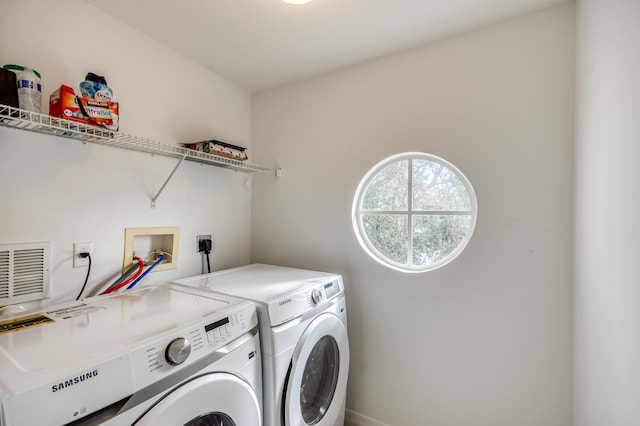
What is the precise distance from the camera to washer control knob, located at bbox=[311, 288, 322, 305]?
1.41 metres

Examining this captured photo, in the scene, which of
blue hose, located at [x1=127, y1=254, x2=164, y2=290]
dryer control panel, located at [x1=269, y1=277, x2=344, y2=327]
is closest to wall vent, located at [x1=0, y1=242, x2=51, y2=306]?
blue hose, located at [x1=127, y1=254, x2=164, y2=290]

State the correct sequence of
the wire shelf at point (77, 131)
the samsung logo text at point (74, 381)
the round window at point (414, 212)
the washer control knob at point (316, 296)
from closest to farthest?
the samsung logo text at point (74, 381) < the wire shelf at point (77, 131) < the washer control knob at point (316, 296) < the round window at point (414, 212)

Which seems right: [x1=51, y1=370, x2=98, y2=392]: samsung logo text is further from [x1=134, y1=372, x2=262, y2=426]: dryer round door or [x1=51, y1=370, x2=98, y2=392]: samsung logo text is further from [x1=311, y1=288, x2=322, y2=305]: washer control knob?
[x1=311, y1=288, x2=322, y2=305]: washer control knob

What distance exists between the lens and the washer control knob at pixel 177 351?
817mm

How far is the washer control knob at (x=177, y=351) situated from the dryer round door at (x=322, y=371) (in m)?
0.51

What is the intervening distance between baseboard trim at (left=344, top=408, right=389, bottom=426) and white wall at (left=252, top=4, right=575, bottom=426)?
0.09 ft

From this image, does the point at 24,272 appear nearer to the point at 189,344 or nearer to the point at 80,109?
the point at 80,109

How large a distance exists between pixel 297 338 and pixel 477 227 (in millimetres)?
1040

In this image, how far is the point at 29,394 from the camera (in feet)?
1.90

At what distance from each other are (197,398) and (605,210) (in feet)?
4.73

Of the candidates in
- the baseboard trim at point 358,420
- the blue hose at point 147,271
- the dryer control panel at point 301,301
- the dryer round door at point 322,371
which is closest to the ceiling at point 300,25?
the blue hose at point 147,271

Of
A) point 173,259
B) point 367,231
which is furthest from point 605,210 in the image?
point 173,259

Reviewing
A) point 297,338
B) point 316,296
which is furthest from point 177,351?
point 316,296

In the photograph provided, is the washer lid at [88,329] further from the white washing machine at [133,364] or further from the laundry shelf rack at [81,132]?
the laundry shelf rack at [81,132]
